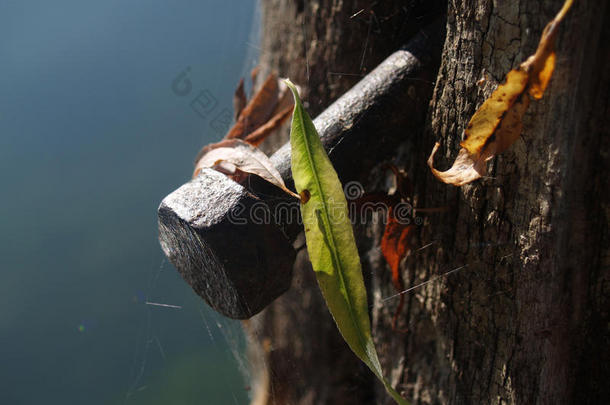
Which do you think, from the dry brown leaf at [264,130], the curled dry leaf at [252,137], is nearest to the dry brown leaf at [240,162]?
the curled dry leaf at [252,137]

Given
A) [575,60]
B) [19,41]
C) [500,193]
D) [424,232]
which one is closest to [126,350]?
[19,41]

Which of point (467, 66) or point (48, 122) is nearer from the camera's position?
point (467, 66)

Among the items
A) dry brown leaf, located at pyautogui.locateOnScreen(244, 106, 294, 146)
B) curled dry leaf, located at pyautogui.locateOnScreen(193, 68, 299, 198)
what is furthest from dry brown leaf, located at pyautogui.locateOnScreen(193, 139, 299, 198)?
dry brown leaf, located at pyautogui.locateOnScreen(244, 106, 294, 146)

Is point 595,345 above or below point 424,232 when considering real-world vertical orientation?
below

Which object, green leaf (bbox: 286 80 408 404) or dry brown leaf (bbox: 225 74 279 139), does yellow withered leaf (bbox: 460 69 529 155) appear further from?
dry brown leaf (bbox: 225 74 279 139)

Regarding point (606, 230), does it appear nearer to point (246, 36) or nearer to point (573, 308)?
point (573, 308)

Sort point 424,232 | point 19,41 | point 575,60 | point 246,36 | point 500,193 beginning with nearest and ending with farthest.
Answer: point 575,60 < point 500,193 < point 424,232 < point 19,41 < point 246,36

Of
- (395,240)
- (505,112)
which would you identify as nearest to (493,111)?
(505,112)
